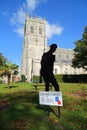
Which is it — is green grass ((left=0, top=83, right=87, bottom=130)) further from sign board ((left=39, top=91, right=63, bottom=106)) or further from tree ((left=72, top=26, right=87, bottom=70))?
tree ((left=72, top=26, right=87, bottom=70))

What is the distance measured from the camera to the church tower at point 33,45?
8394 centimetres

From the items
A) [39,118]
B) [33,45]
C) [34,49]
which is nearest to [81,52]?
[39,118]

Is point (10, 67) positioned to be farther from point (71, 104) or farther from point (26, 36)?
point (26, 36)

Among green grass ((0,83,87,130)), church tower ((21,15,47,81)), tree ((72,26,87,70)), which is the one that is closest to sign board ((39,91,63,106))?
green grass ((0,83,87,130))

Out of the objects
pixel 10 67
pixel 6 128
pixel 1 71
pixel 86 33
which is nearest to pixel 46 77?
pixel 6 128

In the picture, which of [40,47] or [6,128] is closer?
[6,128]

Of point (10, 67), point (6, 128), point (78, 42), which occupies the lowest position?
point (6, 128)

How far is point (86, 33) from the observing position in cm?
4362

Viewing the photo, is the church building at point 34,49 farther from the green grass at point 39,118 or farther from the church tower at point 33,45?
the green grass at point 39,118

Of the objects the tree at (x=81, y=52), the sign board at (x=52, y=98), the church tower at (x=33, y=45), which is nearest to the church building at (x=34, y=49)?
the church tower at (x=33, y=45)

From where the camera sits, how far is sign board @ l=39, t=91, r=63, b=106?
23.8ft

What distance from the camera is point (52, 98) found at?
7383mm

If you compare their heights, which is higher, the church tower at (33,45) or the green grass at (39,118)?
the church tower at (33,45)

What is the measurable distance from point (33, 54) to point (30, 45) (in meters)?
4.03
